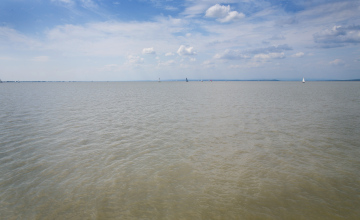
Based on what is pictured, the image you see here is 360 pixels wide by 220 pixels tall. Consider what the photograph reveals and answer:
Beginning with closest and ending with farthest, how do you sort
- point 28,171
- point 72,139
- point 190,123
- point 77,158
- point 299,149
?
point 28,171 → point 77,158 → point 299,149 → point 72,139 → point 190,123

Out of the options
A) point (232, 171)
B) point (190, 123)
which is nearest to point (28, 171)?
point (232, 171)

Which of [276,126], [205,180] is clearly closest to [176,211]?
[205,180]

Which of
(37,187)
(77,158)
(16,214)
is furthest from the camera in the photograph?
(77,158)

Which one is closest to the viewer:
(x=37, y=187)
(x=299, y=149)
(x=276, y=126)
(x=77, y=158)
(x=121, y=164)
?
(x=37, y=187)

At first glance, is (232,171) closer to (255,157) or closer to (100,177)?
(255,157)

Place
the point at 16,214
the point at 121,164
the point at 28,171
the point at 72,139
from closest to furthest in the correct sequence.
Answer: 1. the point at 16,214
2. the point at 28,171
3. the point at 121,164
4. the point at 72,139

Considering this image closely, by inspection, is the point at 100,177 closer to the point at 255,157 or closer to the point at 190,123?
the point at 255,157

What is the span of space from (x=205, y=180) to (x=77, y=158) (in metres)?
6.68

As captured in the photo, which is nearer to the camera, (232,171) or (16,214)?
(16,214)

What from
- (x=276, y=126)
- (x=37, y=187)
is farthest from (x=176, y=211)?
(x=276, y=126)

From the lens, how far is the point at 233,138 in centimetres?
1329

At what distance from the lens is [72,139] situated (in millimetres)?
12984

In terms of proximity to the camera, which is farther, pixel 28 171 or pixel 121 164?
pixel 121 164

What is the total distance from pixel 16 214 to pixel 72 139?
7.83m
